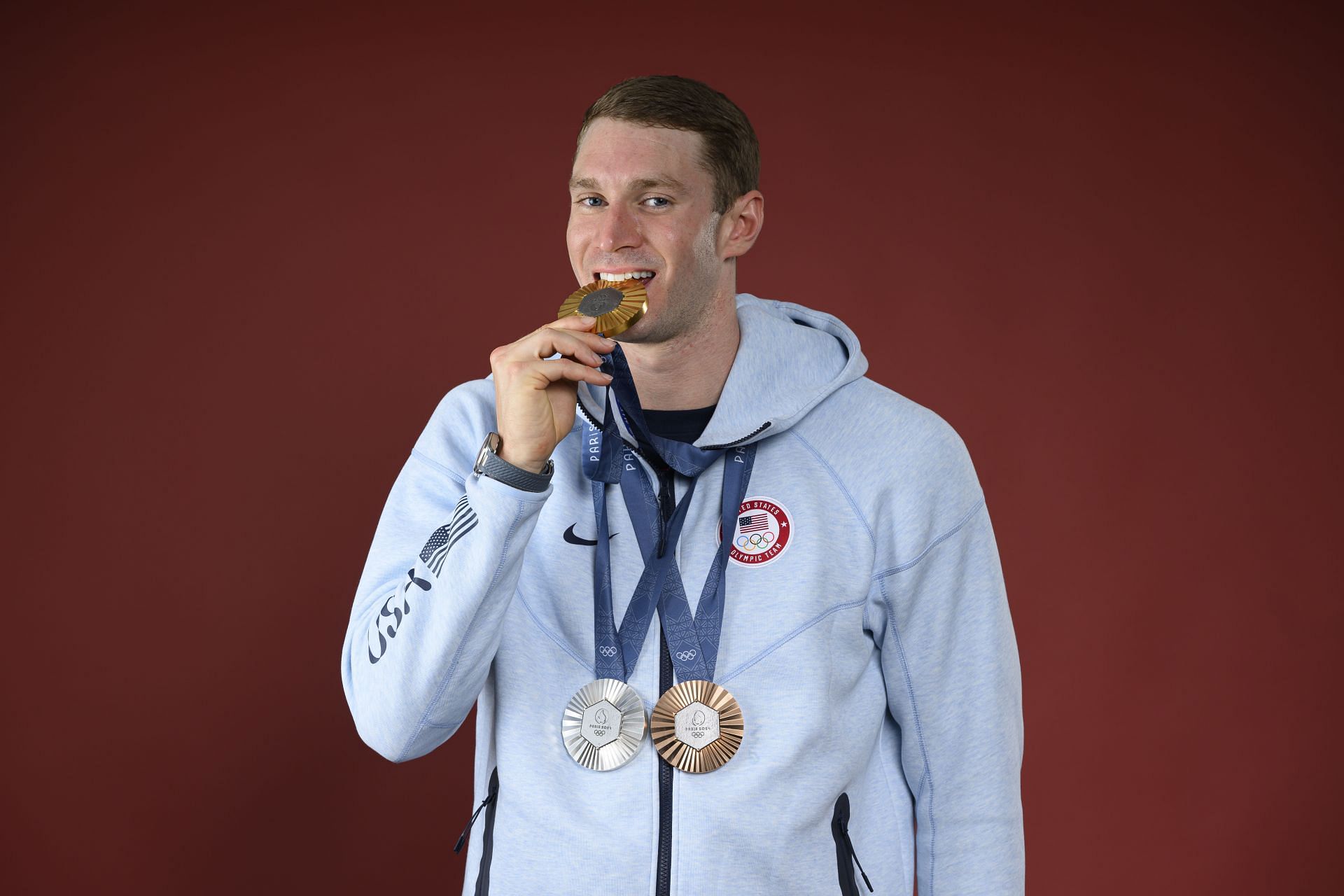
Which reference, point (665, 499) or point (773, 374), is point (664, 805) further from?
point (773, 374)

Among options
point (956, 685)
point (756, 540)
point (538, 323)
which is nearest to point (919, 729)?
point (956, 685)

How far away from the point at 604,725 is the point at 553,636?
0.15m

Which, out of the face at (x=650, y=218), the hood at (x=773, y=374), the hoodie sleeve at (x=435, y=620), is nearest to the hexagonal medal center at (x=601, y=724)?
the hoodie sleeve at (x=435, y=620)

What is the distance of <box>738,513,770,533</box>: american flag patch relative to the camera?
66.8 inches

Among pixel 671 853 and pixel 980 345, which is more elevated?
pixel 980 345

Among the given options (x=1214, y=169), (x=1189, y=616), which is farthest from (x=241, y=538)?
(x=1214, y=169)

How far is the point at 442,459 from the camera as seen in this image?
1706 mm

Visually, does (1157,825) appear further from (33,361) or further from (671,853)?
(33,361)

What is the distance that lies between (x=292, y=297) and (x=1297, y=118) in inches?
90.4

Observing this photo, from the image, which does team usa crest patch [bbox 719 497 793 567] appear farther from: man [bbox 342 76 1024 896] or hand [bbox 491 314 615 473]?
hand [bbox 491 314 615 473]

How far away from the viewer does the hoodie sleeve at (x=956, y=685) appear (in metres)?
1.71

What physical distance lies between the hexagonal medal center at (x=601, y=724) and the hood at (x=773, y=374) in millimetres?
374

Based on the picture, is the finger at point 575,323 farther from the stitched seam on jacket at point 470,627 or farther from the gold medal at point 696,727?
the gold medal at point 696,727

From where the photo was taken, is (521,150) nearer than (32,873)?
No
